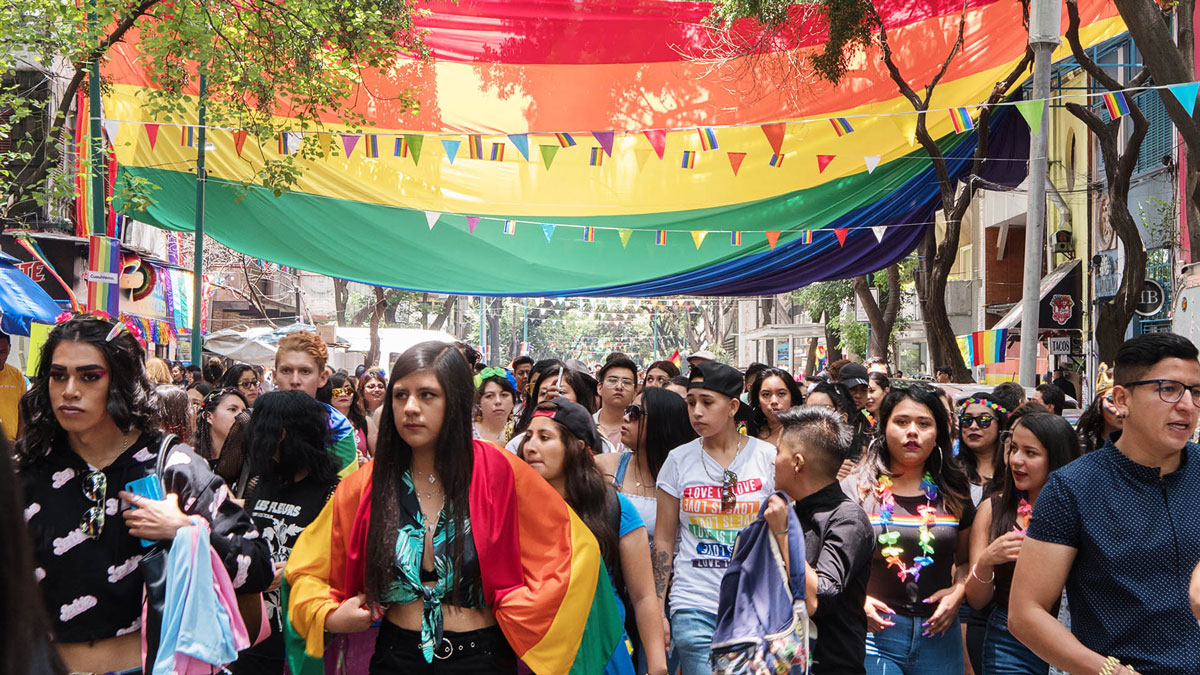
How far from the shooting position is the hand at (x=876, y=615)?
463 cm

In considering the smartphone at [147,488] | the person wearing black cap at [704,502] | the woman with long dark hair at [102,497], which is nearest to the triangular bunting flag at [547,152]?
the person wearing black cap at [704,502]

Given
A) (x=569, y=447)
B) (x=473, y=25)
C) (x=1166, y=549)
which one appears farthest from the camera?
(x=473, y=25)

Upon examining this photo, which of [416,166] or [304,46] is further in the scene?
[416,166]

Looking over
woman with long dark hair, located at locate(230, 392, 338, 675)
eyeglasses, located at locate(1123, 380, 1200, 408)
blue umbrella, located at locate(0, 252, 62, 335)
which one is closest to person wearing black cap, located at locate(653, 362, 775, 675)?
woman with long dark hair, located at locate(230, 392, 338, 675)

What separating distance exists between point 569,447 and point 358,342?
31961 millimetres

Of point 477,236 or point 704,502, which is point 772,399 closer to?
point 704,502

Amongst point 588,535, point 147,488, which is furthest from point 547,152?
point 147,488

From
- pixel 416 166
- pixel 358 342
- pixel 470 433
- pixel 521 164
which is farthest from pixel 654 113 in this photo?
pixel 358 342

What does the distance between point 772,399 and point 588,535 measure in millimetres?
3781

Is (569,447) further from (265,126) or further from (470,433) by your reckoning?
(265,126)

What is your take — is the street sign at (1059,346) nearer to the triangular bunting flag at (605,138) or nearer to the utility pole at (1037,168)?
the utility pole at (1037,168)

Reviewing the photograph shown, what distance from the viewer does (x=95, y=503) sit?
3504 millimetres

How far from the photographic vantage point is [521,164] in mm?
13711

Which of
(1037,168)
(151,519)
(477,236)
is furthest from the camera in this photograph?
(477,236)
